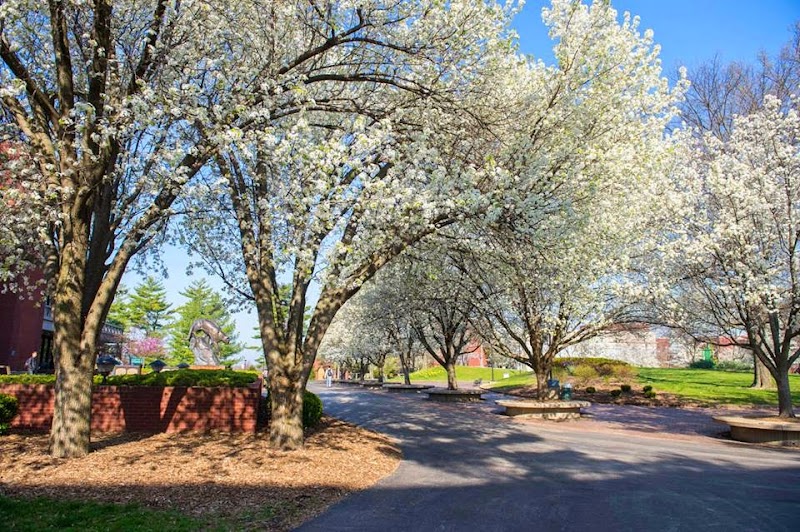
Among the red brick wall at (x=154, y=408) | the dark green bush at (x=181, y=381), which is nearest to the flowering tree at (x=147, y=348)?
the dark green bush at (x=181, y=381)

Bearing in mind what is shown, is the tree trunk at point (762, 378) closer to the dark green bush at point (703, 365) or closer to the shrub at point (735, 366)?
the shrub at point (735, 366)

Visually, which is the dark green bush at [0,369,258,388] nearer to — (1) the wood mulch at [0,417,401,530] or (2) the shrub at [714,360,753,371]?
(1) the wood mulch at [0,417,401,530]

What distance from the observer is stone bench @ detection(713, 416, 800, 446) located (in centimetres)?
1340

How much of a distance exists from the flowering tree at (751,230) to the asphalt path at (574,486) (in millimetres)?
3587

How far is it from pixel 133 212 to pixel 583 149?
8.18 meters

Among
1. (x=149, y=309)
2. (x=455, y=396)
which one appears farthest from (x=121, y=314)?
(x=455, y=396)

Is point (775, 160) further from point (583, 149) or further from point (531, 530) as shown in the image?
point (531, 530)

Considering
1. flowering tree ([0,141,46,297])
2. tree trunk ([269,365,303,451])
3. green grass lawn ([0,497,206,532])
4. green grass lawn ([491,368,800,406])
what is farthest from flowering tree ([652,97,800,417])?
flowering tree ([0,141,46,297])

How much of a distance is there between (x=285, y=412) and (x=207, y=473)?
2.09m

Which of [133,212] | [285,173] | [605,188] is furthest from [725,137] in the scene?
[133,212]

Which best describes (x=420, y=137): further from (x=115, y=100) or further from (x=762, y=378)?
(x=762, y=378)

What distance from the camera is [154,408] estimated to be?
1205 cm

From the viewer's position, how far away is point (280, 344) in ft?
35.2

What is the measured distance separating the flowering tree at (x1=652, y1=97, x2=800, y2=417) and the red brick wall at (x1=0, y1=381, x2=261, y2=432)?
11210 mm
